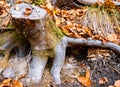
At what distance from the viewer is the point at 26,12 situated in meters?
3.11

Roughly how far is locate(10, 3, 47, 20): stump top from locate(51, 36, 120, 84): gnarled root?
0.59 m

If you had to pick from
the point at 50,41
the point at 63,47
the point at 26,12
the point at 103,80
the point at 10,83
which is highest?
the point at 26,12

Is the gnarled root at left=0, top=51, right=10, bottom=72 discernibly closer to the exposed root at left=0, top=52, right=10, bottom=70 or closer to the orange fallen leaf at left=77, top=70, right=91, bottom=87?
the exposed root at left=0, top=52, right=10, bottom=70

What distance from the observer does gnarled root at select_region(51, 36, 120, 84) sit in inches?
139

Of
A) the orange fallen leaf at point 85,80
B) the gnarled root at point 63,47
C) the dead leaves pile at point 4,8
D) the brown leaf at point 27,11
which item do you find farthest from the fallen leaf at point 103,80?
the dead leaves pile at point 4,8

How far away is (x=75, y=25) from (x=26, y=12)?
117cm

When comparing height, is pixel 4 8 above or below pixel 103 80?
above

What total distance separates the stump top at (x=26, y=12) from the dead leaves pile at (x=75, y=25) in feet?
2.25

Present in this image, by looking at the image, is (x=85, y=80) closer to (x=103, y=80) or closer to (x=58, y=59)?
(x=103, y=80)

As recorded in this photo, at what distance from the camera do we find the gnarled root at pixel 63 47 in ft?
11.6

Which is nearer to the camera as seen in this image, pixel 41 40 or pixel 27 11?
pixel 27 11

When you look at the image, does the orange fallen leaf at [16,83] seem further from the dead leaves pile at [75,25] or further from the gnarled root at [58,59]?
the dead leaves pile at [75,25]

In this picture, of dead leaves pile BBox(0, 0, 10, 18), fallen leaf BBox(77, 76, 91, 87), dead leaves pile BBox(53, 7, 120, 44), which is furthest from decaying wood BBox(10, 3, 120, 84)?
dead leaves pile BBox(0, 0, 10, 18)

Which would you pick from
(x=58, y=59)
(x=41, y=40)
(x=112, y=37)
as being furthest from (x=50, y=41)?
(x=112, y=37)
